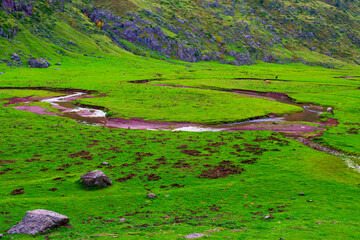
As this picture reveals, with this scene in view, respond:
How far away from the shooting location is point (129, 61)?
192 metres

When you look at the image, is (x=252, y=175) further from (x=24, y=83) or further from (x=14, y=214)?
(x=24, y=83)

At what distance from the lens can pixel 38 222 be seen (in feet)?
64.9

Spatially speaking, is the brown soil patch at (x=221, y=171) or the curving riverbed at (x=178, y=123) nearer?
the brown soil patch at (x=221, y=171)

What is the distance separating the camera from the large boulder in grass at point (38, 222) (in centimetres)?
1931

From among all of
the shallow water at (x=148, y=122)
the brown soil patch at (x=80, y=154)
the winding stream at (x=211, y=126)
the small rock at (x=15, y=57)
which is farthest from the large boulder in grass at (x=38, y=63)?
the brown soil patch at (x=80, y=154)

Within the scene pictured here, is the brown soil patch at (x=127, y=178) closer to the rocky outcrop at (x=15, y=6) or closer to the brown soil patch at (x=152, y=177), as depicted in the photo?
the brown soil patch at (x=152, y=177)

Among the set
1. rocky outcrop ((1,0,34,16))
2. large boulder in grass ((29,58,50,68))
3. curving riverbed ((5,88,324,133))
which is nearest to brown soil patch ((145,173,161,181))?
curving riverbed ((5,88,324,133))

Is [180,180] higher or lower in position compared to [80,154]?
higher

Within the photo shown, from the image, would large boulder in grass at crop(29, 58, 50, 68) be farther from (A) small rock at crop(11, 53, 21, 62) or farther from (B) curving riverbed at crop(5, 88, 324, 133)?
(B) curving riverbed at crop(5, 88, 324, 133)

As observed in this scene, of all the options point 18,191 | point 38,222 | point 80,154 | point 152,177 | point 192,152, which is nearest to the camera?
point 38,222

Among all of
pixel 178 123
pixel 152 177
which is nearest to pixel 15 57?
pixel 178 123

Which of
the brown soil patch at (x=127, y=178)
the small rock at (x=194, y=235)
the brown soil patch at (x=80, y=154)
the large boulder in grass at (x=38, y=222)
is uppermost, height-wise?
the small rock at (x=194, y=235)

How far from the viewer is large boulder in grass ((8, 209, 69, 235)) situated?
19.3 m

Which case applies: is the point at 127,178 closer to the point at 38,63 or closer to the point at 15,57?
the point at 38,63
